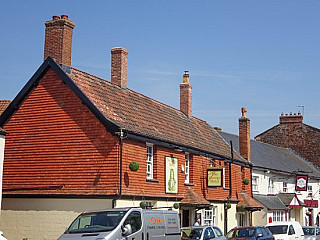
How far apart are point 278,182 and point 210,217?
49.7ft

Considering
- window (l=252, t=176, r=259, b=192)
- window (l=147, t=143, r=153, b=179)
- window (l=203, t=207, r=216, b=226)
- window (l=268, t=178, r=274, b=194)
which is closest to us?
window (l=147, t=143, r=153, b=179)

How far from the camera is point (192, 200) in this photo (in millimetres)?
27219

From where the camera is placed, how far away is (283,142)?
189 feet

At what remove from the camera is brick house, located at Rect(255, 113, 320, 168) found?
180ft

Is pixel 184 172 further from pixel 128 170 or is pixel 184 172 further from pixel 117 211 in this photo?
pixel 117 211

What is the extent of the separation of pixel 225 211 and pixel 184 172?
607 centimetres

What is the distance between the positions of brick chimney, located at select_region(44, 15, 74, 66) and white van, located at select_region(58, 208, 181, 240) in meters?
10.1

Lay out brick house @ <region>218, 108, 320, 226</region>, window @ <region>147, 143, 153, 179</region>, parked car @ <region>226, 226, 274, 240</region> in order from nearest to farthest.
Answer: parked car @ <region>226, 226, 274, 240</region> < window @ <region>147, 143, 153, 179</region> < brick house @ <region>218, 108, 320, 226</region>

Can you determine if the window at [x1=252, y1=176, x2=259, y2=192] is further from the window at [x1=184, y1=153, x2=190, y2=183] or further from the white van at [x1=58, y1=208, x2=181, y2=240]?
the white van at [x1=58, y1=208, x2=181, y2=240]

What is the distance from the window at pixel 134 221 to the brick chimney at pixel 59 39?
34.7 feet

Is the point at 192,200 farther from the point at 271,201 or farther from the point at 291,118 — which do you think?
the point at 291,118

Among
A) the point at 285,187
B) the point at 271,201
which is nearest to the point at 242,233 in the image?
the point at 271,201

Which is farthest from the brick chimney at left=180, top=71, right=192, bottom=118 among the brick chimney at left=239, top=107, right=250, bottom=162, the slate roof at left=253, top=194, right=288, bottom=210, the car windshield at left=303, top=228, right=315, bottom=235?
the car windshield at left=303, top=228, right=315, bottom=235

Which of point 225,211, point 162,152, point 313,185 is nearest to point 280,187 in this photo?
point 313,185
